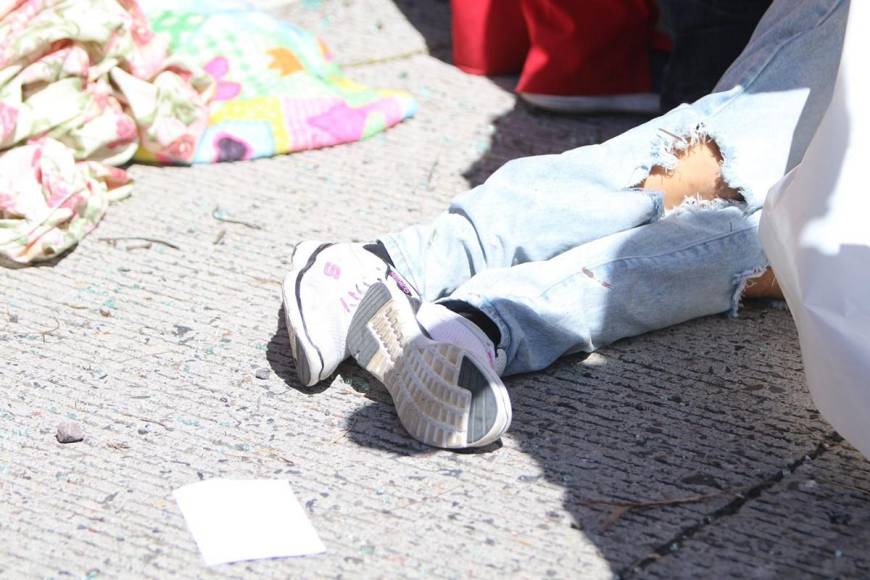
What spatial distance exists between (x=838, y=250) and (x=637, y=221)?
0.48 metres

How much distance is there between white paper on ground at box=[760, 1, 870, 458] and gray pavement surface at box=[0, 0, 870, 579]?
0.63 ft

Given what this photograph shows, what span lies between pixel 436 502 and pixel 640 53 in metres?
1.67

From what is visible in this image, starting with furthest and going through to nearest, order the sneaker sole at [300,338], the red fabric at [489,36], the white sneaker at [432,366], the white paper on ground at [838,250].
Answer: the red fabric at [489,36]
the sneaker sole at [300,338]
the white sneaker at [432,366]
the white paper on ground at [838,250]

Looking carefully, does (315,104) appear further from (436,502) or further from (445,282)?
(436,502)

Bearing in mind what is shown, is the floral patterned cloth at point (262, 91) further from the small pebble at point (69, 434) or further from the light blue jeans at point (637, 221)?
the small pebble at point (69, 434)

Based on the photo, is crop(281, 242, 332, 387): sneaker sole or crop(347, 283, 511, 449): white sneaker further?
crop(281, 242, 332, 387): sneaker sole

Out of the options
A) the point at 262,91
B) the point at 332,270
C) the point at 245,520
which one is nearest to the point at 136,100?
the point at 262,91

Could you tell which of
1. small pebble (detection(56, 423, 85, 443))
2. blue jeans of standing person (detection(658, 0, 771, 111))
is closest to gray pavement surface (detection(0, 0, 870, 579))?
small pebble (detection(56, 423, 85, 443))

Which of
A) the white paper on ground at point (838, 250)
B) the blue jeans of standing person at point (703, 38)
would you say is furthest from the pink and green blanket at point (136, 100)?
the white paper on ground at point (838, 250)

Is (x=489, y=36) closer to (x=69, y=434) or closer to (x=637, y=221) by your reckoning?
(x=637, y=221)

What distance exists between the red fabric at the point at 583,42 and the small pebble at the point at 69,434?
5.20 ft

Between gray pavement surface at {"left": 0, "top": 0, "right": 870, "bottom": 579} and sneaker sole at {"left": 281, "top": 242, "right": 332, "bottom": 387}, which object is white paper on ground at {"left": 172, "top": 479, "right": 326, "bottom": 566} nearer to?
gray pavement surface at {"left": 0, "top": 0, "right": 870, "bottom": 579}

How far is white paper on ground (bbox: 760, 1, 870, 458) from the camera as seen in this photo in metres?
1.58

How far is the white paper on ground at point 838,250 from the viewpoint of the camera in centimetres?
158
